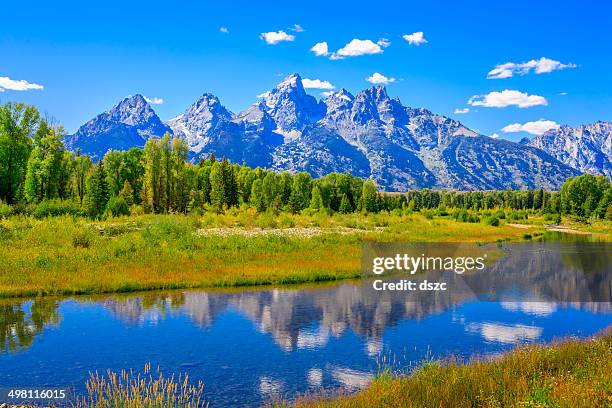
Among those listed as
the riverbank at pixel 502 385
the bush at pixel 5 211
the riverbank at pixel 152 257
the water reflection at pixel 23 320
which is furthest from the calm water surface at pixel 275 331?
the bush at pixel 5 211

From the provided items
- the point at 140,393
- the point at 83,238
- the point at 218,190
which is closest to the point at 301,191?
the point at 218,190

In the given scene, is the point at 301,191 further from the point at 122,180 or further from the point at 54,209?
the point at 54,209

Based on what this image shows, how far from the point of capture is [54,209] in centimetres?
5959

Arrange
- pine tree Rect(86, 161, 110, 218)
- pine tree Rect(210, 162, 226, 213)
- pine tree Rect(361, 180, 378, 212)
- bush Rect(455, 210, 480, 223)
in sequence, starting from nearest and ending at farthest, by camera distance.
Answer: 1. pine tree Rect(86, 161, 110, 218)
2. pine tree Rect(210, 162, 226, 213)
3. bush Rect(455, 210, 480, 223)
4. pine tree Rect(361, 180, 378, 212)

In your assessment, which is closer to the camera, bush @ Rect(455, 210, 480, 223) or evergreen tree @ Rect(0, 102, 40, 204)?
evergreen tree @ Rect(0, 102, 40, 204)

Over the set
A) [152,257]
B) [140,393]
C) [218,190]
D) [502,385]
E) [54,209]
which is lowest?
[140,393]

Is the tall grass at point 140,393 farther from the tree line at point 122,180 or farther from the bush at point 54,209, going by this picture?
the tree line at point 122,180

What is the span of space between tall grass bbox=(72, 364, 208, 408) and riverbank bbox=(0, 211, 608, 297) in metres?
16.2

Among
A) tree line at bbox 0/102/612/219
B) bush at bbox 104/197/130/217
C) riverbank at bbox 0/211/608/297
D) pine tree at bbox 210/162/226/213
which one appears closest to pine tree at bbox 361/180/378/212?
tree line at bbox 0/102/612/219

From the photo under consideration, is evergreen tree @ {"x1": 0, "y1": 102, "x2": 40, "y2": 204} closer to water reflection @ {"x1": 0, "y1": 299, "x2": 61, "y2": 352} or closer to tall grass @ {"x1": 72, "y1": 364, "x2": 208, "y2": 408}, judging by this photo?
water reflection @ {"x1": 0, "y1": 299, "x2": 61, "y2": 352}

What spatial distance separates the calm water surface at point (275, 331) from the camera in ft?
53.8

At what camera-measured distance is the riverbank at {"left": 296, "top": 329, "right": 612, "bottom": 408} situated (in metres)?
11.5

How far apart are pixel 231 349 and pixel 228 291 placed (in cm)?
1237

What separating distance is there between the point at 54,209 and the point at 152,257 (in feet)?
94.3
